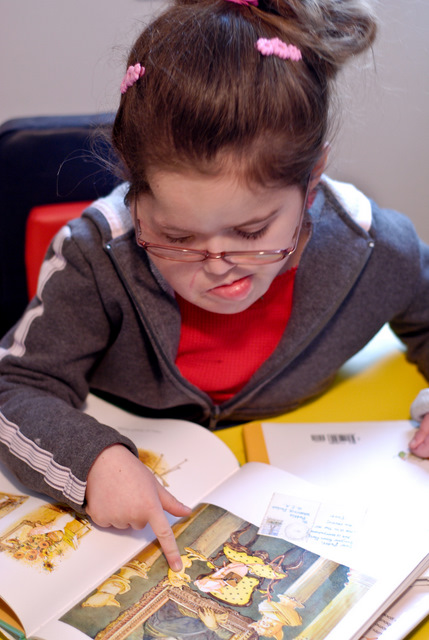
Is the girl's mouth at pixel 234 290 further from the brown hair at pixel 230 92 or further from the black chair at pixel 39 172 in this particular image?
the black chair at pixel 39 172

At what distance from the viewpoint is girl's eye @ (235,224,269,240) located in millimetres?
727

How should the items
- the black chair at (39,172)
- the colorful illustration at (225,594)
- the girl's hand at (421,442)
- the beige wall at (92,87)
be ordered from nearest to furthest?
the colorful illustration at (225,594) < the girl's hand at (421,442) < the black chair at (39,172) < the beige wall at (92,87)

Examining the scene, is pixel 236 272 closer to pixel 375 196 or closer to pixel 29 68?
pixel 375 196

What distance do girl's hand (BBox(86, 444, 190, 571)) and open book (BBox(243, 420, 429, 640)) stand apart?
0.17 meters

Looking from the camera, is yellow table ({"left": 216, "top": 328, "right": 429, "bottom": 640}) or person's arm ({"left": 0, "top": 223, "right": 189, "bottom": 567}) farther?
yellow table ({"left": 216, "top": 328, "right": 429, "bottom": 640})

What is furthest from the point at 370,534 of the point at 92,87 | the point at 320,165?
the point at 92,87

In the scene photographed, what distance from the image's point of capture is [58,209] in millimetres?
1150

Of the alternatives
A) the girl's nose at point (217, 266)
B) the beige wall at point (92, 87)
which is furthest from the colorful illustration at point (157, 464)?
the beige wall at point (92, 87)

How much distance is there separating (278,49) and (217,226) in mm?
182

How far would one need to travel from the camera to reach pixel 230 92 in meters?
0.66

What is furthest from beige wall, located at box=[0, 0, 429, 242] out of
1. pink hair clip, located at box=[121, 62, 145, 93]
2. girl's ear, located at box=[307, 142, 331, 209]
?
pink hair clip, located at box=[121, 62, 145, 93]

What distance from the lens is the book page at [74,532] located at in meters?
0.64

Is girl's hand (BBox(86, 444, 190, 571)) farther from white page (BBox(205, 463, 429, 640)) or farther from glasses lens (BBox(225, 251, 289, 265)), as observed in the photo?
glasses lens (BBox(225, 251, 289, 265))

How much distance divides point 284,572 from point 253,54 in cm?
49
